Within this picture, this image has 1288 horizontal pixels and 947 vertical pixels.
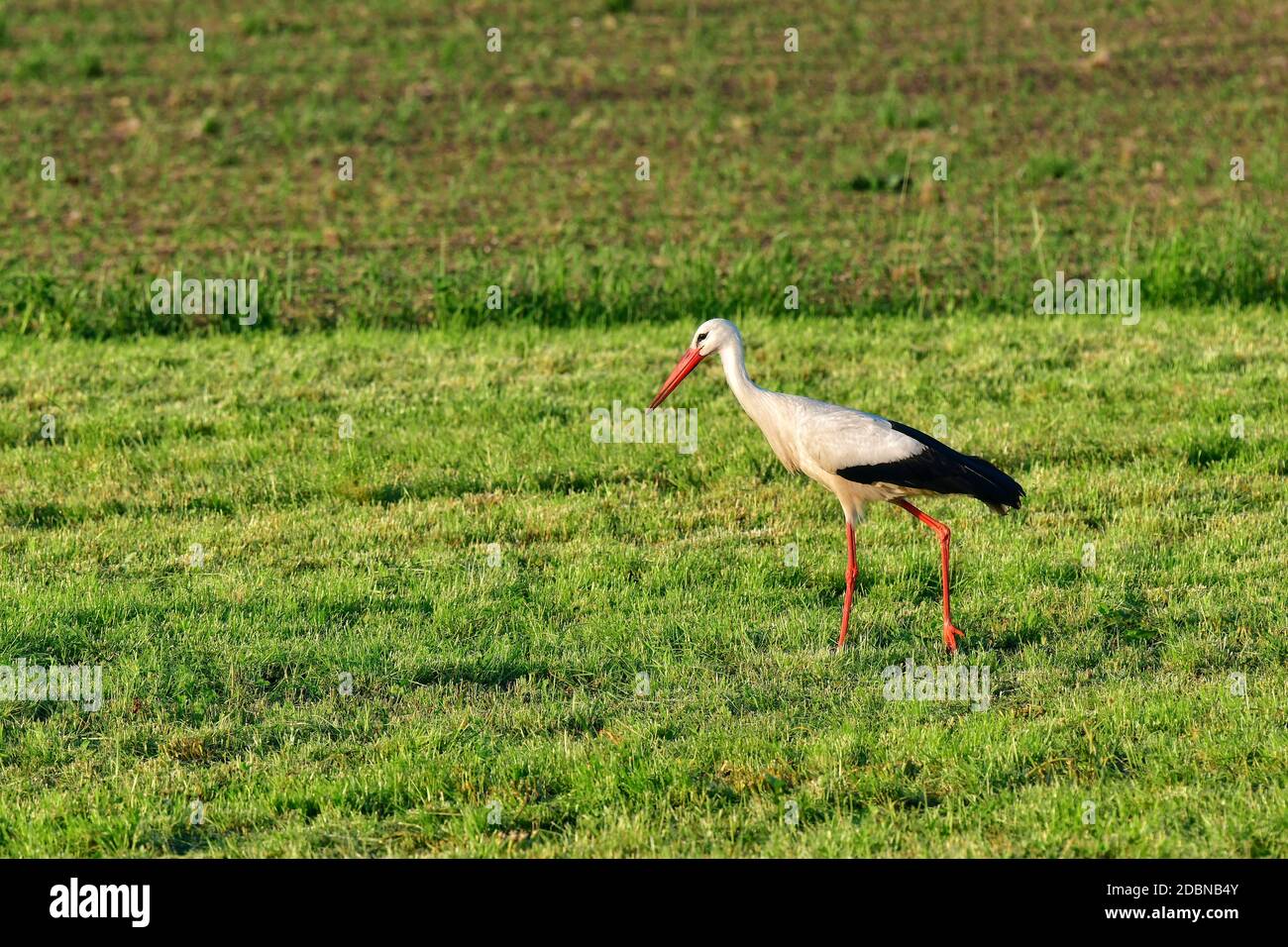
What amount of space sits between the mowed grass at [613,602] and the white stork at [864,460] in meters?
0.59

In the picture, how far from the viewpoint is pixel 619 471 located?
10641 mm

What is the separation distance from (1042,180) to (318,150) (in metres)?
9.02

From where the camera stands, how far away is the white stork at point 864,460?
7906mm

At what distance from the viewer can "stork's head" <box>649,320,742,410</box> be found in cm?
843

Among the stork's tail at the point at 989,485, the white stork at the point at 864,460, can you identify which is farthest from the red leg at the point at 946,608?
the stork's tail at the point at 989,485

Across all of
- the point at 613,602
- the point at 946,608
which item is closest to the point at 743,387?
the point at 613,602

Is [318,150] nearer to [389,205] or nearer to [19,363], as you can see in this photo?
[389,205]

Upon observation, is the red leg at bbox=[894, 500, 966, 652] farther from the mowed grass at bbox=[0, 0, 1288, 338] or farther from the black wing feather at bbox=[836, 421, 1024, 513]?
the mowed grass at bbox=[0, 0, 1288, 338]

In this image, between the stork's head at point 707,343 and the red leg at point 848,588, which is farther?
the stork's head at point 707,343

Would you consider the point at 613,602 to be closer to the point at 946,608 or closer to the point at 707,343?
the point at 707,343

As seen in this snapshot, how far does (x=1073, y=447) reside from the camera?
10.9 metres

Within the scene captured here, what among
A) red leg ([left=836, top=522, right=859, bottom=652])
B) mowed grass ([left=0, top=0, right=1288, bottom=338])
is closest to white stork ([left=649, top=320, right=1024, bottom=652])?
red leg ([left=836, top=522, right=859, bottom=652])

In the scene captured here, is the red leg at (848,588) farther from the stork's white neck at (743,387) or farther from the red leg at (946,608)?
the stork's white neck at (743,387)

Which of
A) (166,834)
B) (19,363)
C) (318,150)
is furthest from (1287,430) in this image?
(318,150)
